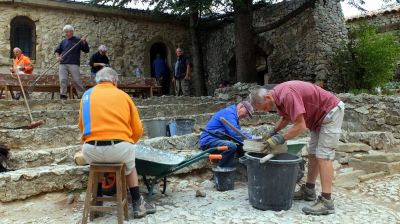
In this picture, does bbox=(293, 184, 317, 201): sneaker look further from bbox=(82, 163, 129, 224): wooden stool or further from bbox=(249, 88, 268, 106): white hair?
bbox=(82, 163, 129, 224): wooden stool

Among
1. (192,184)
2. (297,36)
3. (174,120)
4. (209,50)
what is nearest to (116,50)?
(209,50)

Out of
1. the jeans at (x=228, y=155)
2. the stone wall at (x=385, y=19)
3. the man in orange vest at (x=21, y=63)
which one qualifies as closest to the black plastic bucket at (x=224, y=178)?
the jeans at (x=228, y=155)

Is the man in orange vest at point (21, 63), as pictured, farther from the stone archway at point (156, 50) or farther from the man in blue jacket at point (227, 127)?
the man in blue jacket at point (227, 127)

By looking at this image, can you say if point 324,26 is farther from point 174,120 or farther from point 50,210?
point 50,210

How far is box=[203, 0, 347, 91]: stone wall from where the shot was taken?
1042 cm

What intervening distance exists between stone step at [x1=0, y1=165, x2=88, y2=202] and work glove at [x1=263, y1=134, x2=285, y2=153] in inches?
63.0

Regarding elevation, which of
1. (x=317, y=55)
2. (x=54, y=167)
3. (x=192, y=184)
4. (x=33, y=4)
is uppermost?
(x=33, y=4)

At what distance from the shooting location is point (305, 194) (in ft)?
11.8

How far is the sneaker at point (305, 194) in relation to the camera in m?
3.59

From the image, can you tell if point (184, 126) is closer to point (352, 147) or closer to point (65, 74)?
point (352, 147)

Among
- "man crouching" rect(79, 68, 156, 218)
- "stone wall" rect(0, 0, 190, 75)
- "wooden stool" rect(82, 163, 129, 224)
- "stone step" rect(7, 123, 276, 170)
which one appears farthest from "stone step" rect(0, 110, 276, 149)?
"stone wall" rect(0, 0, 190, 75)

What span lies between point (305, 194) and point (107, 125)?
2.07m

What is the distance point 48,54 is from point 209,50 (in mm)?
6000

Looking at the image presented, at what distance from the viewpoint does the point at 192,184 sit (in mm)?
4223
